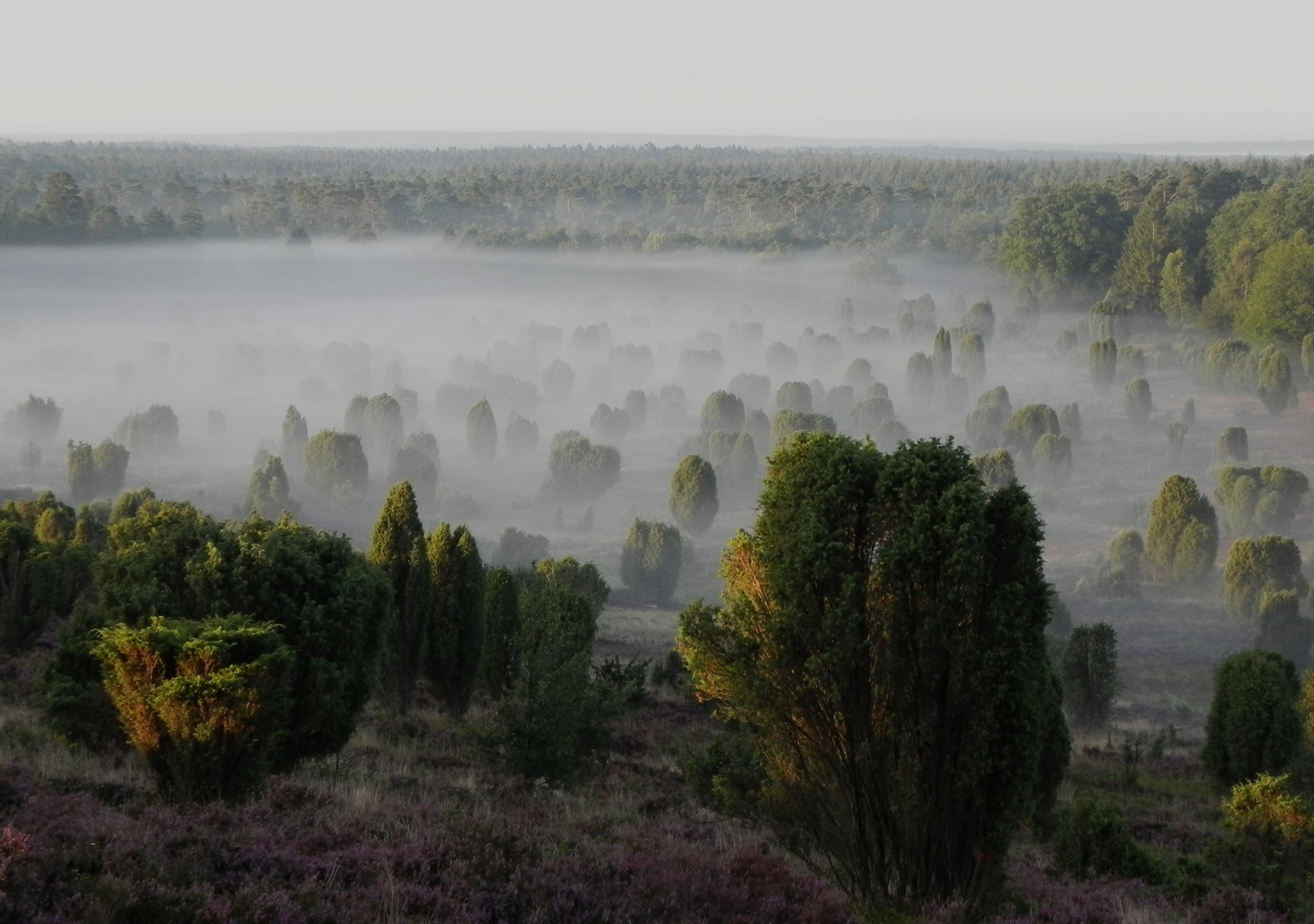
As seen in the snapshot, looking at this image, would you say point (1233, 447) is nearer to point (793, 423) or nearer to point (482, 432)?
point (793, 423)

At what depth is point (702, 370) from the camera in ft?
504

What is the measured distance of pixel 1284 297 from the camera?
368 feet

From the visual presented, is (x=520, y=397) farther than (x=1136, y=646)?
Yes

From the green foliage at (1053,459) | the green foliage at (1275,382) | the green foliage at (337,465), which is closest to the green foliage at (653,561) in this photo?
the green foliage at (337,465)

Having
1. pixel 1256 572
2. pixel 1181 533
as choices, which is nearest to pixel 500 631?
pixel 1256 572

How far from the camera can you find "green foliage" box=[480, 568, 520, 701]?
30641mm

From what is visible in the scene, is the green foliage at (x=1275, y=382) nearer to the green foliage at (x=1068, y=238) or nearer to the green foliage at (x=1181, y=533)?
the green foliage at (x=1181, y=533)

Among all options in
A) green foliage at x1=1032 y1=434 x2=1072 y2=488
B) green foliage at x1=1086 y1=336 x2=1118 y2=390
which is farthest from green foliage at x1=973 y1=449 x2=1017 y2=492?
green foliage at x1=1086 y1=336 x2=1118 y2=390

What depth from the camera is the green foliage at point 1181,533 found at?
66.8 metres

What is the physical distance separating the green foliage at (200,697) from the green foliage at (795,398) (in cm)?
9948

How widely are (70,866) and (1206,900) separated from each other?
1435cm

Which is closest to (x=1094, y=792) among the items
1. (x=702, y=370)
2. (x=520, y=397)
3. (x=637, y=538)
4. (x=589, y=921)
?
(x=589, y=921)

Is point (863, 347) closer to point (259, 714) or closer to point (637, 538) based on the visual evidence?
point (637, 538)

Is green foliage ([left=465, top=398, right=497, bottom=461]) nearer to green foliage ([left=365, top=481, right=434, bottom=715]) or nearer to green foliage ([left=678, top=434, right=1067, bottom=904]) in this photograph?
green foliage ([left=365, top=481, right=434, bottom=715])
